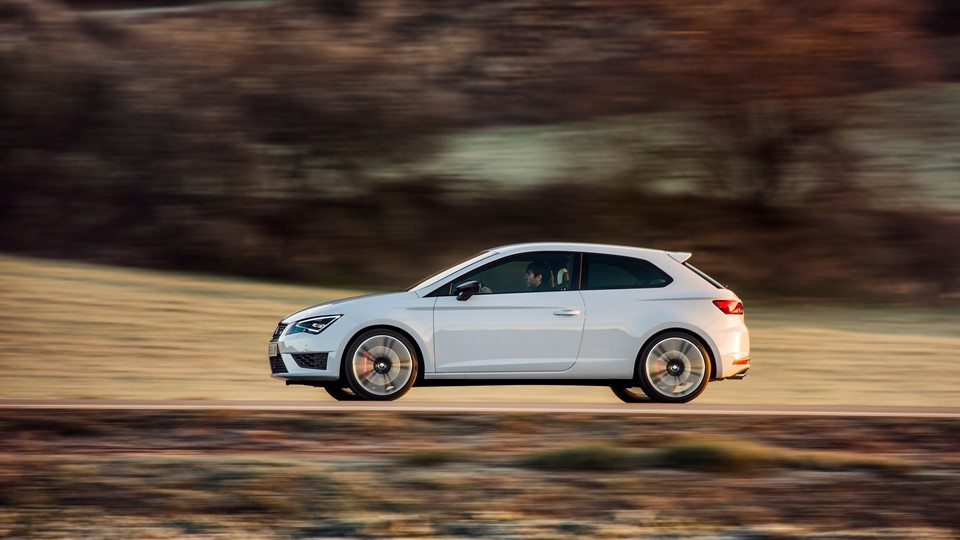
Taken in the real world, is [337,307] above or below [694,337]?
above

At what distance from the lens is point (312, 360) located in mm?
12086

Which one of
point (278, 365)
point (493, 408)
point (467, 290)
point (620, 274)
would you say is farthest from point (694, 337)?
point (278, 365)

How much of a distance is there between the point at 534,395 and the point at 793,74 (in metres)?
13.4

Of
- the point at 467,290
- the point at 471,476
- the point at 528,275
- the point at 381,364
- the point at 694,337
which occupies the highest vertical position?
the point at 528,275

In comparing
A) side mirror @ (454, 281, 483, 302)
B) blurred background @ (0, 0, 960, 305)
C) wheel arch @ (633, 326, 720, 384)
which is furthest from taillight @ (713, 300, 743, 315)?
blurred background @ (0, 0, 960, 305)

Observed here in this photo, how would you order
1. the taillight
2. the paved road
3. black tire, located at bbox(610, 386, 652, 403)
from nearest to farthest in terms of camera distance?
the paved road < the taillight < black tire, located at bbox(610, 386, 652, 403)

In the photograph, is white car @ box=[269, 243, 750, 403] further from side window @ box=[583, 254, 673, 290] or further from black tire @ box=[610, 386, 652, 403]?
black tire @ box=[610, 386, 652, 403]

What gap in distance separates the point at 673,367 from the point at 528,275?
143 centimetres

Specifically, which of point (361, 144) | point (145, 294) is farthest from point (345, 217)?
point (145, 294)

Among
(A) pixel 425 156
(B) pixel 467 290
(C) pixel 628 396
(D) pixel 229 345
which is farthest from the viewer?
(A) pixel 425 156

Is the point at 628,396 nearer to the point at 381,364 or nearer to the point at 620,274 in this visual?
the point at 620,274

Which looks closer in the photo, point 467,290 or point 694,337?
point 467,290

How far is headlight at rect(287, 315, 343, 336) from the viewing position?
12031mm

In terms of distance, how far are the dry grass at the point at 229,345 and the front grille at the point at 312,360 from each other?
170 cm
